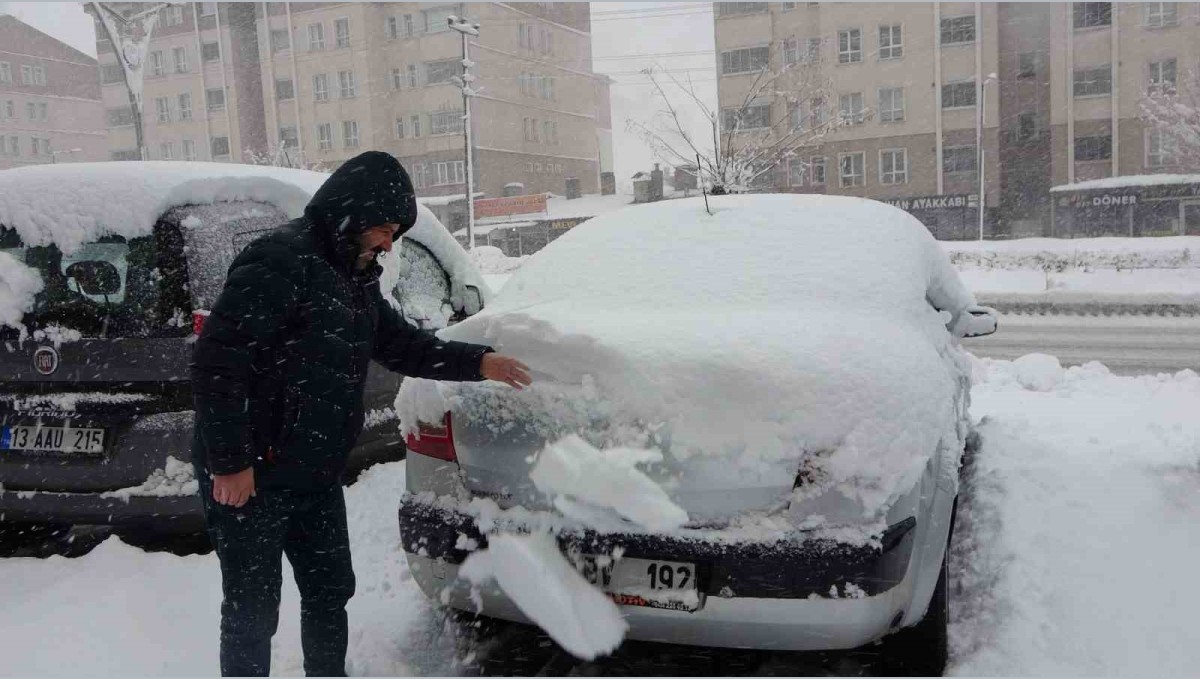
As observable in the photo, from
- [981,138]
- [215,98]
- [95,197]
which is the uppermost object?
[215,98]

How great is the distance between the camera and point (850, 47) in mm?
41344

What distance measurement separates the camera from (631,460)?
238 centimetres

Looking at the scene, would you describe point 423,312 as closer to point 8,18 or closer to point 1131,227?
point 1131,227

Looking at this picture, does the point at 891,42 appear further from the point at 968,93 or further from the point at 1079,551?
the point at 1079,551

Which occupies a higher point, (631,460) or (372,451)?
(631,460)

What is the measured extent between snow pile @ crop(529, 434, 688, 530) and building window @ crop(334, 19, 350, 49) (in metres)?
55.9

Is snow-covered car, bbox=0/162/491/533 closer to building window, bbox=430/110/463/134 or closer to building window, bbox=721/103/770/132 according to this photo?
building window, bbox=721/103/770/132

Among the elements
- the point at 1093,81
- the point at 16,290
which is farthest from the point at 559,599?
the point at 1093,81

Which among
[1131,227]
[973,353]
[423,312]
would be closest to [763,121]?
[1131,227]

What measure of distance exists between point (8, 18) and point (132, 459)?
8523 centimetres

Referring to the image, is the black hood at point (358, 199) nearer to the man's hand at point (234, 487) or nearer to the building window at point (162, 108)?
the man's hand at point (234, 487)

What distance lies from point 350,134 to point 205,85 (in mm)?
12968

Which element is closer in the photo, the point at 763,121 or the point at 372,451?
the point at 372,451

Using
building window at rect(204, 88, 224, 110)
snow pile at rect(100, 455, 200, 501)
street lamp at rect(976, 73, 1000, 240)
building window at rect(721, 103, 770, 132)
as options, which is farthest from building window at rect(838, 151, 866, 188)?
snow pile at rect(100, 455, 200, 501)
